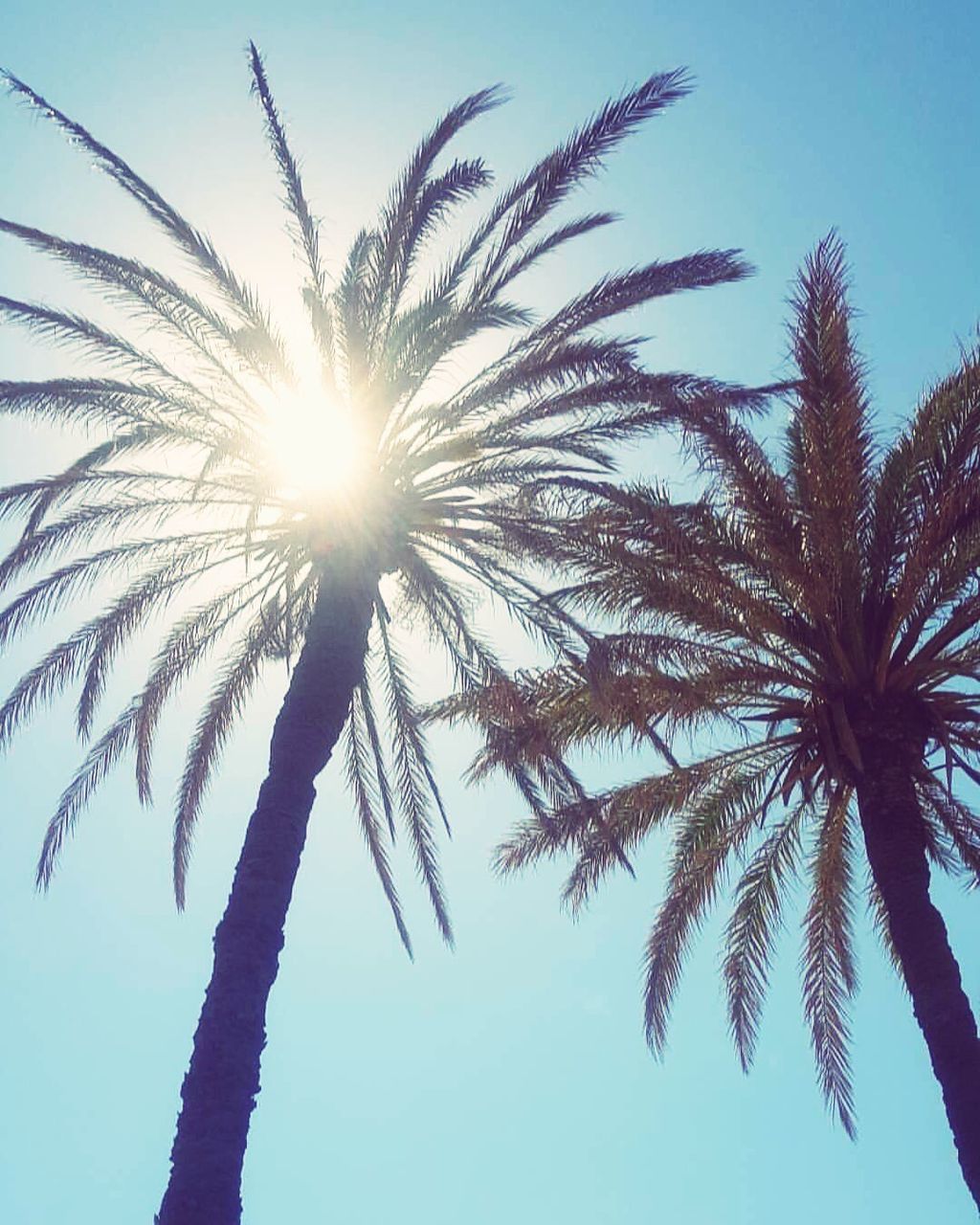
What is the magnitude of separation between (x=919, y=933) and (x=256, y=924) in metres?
5.59

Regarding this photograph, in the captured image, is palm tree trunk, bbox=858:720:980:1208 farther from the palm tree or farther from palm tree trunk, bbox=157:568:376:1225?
palm tree trunk, bbox=157:568:376:1225

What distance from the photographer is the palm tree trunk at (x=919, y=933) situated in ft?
31.9

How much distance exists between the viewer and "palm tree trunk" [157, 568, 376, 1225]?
26.4 feet

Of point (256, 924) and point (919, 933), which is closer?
point (256, 924)

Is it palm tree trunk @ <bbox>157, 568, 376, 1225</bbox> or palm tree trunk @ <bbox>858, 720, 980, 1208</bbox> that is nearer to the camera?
palm tree trunk @ <bbox>157, 568, 376, 1225</bbox>

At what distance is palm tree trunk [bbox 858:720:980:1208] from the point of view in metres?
9.72

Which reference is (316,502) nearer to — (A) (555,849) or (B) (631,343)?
→ (B) (631,343)

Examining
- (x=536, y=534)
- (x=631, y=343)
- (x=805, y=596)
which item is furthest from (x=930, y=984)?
(x=631, y=343)

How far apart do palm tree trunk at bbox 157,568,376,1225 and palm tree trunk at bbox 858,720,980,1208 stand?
15.9ft

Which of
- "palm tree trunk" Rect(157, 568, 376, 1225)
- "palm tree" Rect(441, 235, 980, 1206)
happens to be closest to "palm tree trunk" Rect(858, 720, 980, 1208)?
"palm tree" Rect(441, 235, 980, 1206)

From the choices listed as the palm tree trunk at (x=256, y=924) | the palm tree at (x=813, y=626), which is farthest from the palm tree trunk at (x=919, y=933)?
the palm tree trunk at (x=256, y=924)

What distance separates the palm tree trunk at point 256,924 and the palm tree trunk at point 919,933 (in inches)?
191

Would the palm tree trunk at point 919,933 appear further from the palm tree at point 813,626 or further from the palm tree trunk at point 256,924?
the palm tree trunk at point 256,924

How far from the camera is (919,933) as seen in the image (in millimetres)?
10664
